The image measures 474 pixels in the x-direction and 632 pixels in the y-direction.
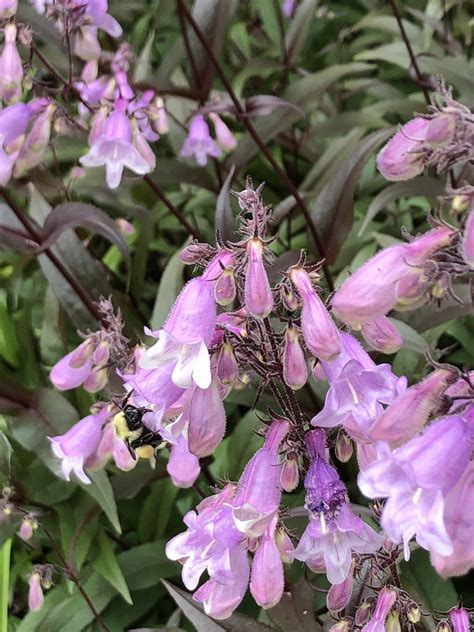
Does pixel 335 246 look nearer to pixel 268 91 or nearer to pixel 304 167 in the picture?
pixel 304 167

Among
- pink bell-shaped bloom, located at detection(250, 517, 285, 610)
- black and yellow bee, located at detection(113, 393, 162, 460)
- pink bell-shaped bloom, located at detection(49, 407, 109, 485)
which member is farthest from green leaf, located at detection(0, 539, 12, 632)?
pink bell-shaped bloom, located at detection(250, 517, 285, 610)

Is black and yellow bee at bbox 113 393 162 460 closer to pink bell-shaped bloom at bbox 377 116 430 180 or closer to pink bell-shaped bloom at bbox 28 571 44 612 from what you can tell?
pink bell-shaped bloom at bbox 28 571 44 612

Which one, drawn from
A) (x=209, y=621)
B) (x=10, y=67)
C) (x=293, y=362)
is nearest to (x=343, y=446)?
(x=293, y=362)

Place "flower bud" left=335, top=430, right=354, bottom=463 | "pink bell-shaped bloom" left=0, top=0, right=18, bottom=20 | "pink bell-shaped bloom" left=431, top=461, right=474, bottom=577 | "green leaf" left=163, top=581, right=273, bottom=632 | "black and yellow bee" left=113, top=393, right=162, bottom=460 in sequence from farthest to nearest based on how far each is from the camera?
"pink bell-shaped bloom" left=0, top=0, right=18, bottom=20 < "black and yellow bee" left=113, top=393, right=162, bottom=460 < "green leaf" left=163, top=581, right=273, bottom=632 < "flower bud" left=335, top=430, right=354, bottom=463 < "pink bell-shaped bloom" left=431, top=461, right=474, bottom=577

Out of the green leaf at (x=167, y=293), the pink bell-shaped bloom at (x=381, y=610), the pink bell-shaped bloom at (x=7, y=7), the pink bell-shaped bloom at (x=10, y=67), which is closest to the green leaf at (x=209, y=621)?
the pink bell-shaped bloom at (x=381, y=610)

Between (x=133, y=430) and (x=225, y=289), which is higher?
(x=225, y=289)

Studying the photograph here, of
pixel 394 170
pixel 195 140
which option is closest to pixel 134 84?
pixel 195 140

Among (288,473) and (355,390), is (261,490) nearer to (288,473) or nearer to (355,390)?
(288,473)

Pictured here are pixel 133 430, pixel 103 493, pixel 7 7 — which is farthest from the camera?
pixel 7 7
